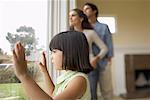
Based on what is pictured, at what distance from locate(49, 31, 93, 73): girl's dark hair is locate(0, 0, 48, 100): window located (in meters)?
0.34

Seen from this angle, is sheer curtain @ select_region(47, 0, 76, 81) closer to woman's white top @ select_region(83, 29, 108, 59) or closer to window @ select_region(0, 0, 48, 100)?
window @ select_region(0, 0, 48, 100)

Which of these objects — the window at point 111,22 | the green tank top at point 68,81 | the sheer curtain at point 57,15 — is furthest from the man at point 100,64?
the window at point 111,22

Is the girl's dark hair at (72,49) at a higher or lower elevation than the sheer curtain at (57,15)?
lower

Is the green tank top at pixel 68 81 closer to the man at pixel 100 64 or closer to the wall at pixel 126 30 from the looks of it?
the man at pixel 100 64

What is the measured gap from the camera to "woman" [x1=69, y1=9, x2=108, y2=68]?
1.43 m

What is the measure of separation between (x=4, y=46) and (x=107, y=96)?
1160 millimetres

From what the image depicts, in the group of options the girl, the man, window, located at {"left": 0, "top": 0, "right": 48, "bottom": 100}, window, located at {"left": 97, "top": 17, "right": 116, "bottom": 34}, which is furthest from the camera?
window, located at {"left": 97, "top": 17, "right": 116, "bottom": 34}

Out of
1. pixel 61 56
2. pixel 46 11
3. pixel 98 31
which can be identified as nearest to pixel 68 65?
pixel 61 56

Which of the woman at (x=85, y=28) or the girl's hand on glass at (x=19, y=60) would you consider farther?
the woman at (x=85, y=28)

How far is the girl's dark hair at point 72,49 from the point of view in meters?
0.91

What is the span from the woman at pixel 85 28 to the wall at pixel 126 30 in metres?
2.29

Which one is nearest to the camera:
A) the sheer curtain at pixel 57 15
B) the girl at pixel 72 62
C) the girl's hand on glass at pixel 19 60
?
the girl's hand on glass at pixel 19 60

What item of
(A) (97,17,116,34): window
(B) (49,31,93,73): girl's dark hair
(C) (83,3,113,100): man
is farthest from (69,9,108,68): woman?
(A) (97,17,116,34): window

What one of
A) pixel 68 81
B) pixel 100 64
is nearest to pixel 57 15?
pixel 68 81
